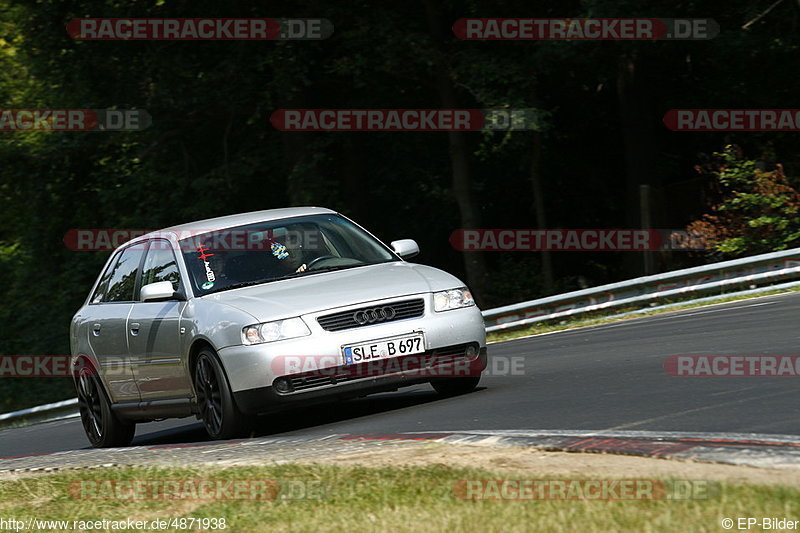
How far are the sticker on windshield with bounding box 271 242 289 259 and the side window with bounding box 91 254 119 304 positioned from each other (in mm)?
2040

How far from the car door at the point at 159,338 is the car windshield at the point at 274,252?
24 cm

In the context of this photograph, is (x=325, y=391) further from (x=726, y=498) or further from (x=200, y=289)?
(x=726, y=498)

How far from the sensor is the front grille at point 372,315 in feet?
30.9

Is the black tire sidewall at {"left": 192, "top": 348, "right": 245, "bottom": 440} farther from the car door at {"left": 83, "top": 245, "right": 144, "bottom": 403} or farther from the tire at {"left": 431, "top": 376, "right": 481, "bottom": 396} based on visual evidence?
the tire at {"left": 431, "top": 376, "right": 481, "bottom": 396}

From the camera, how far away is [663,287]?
→ 18297mm

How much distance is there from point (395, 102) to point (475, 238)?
4.46 meters

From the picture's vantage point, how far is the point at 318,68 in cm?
3073

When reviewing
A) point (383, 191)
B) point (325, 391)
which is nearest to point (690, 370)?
point (325, 391)

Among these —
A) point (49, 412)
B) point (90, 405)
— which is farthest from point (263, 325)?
point (49, 412)

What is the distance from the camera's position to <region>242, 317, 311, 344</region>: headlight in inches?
367
